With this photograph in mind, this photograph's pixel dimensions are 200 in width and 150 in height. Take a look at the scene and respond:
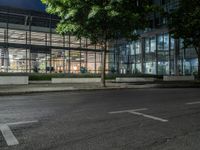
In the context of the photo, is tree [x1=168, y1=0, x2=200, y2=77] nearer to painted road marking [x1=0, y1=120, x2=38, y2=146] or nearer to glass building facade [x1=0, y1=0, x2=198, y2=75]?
glass building facade [x1=0, y1=0, x2=198, y2=75]

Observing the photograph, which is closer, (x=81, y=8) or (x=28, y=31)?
(x=81, y=8)

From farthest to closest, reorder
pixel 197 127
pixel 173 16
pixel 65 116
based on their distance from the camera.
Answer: pixel 173 16 → pixel 65 116 → pixel 197 127

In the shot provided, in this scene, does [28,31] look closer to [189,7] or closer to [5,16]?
[5,16]

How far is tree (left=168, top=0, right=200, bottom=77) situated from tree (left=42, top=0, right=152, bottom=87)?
703cm

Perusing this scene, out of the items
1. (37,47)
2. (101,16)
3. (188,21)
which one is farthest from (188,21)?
(37,47)

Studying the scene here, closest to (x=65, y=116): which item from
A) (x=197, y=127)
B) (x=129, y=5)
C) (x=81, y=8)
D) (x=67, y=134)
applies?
(x=67, y=134)

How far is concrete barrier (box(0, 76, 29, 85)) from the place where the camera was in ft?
68.6

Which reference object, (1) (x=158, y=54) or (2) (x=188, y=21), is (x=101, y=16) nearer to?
(2) (x=188, y=21)

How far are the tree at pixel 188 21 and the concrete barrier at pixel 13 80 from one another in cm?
1666

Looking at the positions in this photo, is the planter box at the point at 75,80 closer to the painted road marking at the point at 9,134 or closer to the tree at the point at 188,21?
the tree at the point at 188,21

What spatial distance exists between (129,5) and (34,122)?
1414cm

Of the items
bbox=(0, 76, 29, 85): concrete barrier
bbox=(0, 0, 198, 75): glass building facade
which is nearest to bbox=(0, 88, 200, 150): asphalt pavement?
bbox=(0, 76, 29, 85): concrete barrier

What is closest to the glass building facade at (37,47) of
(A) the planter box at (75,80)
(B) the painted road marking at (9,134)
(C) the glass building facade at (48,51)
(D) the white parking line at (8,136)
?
(C) the glass building facade at (48,51)

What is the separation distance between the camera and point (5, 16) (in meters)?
30.6
